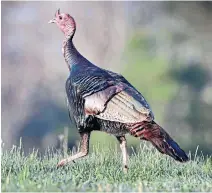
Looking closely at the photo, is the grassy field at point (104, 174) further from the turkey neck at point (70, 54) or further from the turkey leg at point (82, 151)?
the turkey neck at point (70, 54)

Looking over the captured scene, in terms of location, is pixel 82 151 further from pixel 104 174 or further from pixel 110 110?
pixel 110 110

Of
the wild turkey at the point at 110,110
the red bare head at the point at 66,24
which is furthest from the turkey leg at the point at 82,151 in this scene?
the red bare head at the point at 66,24

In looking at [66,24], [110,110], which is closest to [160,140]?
[110,110]

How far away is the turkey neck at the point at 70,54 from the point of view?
237 inches

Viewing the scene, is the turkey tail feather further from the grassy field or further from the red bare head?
the red bare head

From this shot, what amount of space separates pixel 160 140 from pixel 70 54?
116 centimetres

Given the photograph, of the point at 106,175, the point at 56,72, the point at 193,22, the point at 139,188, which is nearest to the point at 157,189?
the point at 139,188

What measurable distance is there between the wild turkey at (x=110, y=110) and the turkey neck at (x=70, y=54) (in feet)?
0.58

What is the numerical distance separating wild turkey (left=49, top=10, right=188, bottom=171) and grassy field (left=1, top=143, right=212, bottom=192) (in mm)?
191

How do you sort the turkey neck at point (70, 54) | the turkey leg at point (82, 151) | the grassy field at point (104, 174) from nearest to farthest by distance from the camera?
the grassy field at point (104, 174)
the turkey leg at point (82, 151)
the turkey neck at point (70, 54)

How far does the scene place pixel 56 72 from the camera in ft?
42.8

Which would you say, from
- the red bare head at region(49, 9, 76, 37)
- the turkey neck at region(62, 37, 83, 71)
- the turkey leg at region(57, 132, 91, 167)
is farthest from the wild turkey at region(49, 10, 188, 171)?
the red bare head at region(49, 9, 76, 37)

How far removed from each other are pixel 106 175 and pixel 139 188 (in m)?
0.81

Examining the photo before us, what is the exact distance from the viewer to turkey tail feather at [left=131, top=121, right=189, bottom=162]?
5.39 m
